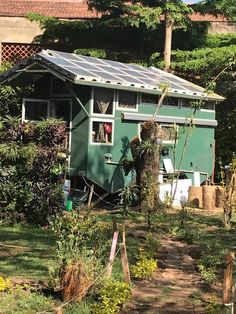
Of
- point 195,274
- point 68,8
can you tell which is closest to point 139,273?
point 195,274

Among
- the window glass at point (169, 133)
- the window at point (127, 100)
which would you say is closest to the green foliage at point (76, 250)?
the window at point (127, 100)

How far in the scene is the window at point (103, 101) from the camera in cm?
1311

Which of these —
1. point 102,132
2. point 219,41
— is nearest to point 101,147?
point 102,132

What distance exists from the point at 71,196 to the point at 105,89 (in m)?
2.75

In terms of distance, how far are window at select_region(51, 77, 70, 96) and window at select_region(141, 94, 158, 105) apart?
203 centimetres

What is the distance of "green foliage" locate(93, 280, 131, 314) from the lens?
503 centimetres

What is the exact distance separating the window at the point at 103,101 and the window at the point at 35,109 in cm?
180

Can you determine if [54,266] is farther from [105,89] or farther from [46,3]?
[46,3]

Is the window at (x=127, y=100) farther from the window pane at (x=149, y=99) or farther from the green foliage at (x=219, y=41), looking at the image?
the green foliage at (x=219, y=41)

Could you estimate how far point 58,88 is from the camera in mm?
14156

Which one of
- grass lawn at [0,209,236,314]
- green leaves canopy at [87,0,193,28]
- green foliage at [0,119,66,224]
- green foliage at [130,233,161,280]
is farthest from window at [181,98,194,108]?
green foliage at [130,233,161,280]

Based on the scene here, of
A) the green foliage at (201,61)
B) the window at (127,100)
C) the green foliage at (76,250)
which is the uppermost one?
the green foliage at (201,61)

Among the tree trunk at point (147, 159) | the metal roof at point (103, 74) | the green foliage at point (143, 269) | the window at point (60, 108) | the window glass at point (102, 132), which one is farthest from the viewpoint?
the window at point (60, 108)

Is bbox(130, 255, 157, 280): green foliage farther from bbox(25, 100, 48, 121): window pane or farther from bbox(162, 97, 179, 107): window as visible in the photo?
bbox(162, 97, 179, 107): window
